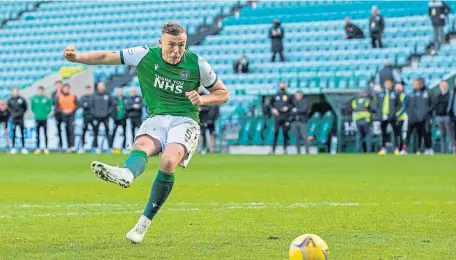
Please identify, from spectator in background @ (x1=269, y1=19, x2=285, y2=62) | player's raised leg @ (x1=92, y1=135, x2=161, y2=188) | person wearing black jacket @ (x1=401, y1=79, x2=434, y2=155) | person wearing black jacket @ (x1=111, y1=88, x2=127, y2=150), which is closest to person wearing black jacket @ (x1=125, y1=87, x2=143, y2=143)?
person wearing black jacket @ (x1=111, y1=88, x2=127, y2=150)

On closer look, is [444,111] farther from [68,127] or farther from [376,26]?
[68,127]

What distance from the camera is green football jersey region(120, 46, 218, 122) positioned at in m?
7.82

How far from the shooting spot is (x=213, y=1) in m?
38.8

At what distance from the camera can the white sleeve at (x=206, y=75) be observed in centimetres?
787

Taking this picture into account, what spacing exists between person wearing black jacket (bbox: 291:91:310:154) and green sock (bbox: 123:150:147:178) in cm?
1894

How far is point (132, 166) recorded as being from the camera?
7.10 m

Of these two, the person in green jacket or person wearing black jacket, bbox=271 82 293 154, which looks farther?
the person in green jacket

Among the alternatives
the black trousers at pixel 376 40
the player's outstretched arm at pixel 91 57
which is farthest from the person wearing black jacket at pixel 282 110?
the player's outstretched arm at pixel 91 57

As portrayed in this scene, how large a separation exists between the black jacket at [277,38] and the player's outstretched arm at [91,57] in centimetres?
2443

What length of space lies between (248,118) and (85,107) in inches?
184

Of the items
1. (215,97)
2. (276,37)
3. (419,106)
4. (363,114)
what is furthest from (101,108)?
(215,97)

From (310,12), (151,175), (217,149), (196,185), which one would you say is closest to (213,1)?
(310,12)

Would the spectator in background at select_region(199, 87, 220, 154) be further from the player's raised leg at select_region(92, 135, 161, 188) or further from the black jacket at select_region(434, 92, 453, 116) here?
the player's raised leg at select_region(92, 135, 161, 188)

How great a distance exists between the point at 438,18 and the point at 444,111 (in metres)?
5.64
